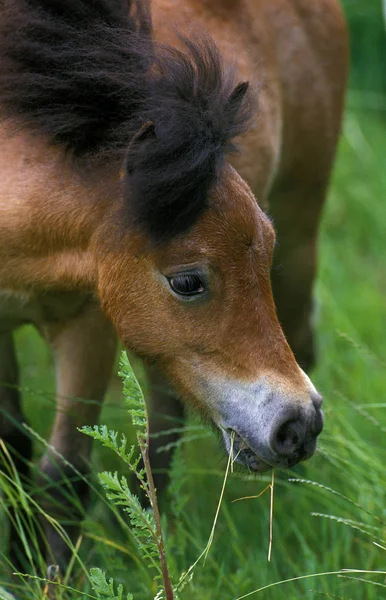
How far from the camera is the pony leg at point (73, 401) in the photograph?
3588 millimetres

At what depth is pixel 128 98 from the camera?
9.59ft

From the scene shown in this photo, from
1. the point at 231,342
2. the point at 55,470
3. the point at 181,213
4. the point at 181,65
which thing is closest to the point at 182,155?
the point at 181,213

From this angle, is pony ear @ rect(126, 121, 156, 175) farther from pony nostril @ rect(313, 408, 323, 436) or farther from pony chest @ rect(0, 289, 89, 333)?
pony nostril @ rect(313, 408, 323, 436)

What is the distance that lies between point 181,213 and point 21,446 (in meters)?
1.64

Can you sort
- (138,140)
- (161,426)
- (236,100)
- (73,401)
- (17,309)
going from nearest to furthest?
1. (138,140)
2. (236,100)
3. (17,309)
4. (73,401)
5. (161,426)

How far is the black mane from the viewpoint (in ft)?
9.09

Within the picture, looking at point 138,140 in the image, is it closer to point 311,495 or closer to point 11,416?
point 11,416

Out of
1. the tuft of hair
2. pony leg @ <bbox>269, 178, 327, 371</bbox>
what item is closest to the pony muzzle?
the tuft of hair

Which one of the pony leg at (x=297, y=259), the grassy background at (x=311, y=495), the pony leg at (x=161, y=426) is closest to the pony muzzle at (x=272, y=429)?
the grassy background at (x=311, y=495)

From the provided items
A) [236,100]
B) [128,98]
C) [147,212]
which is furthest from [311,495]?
[128,98]

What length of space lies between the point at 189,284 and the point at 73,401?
1.06 metres

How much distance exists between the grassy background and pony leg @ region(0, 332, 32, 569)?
15cm

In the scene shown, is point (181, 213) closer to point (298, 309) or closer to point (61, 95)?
point (61, 95)

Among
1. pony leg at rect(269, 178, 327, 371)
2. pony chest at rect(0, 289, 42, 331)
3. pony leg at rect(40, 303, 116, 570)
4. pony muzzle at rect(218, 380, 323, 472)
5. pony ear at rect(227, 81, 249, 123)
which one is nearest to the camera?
pony muzzle at rect(218, 380, 323, 472)
